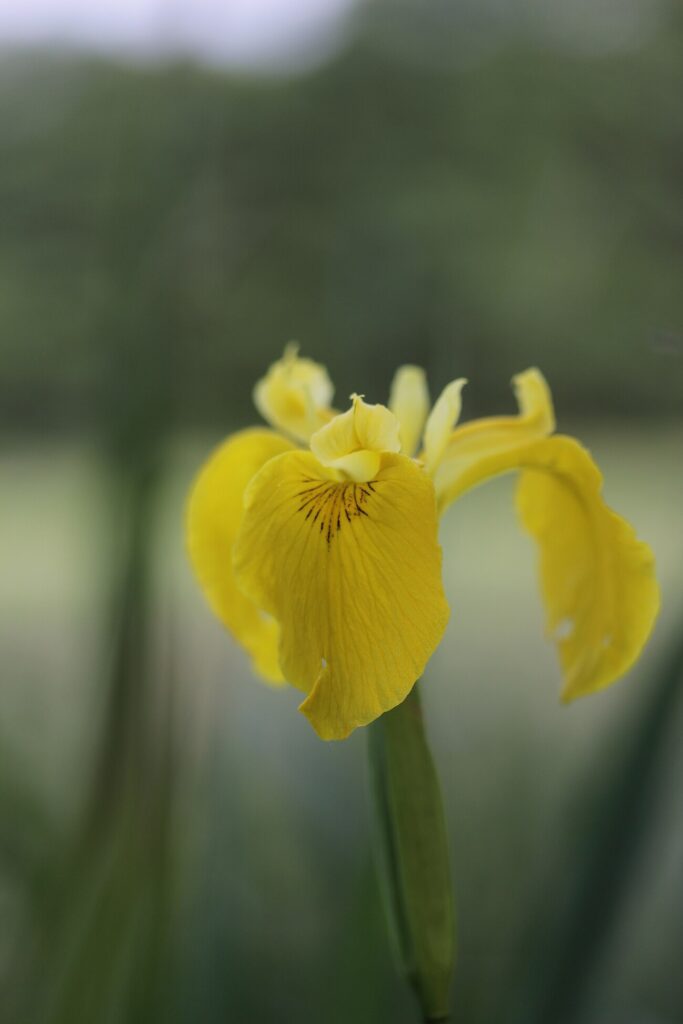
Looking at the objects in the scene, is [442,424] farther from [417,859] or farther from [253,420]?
[253,420]

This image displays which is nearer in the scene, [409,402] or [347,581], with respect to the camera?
[347,581]

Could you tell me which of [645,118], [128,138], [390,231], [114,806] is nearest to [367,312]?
[128,138]

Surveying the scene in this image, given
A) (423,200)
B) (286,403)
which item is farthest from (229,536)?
(423,200)

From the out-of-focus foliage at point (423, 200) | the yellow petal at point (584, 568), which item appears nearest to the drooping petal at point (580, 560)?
the yellow petal at point (584, 568)

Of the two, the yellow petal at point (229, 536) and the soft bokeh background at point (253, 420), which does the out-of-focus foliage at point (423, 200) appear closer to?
the soft bokeh background at point (253, 420)

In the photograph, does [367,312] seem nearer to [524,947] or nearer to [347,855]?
[347,855]

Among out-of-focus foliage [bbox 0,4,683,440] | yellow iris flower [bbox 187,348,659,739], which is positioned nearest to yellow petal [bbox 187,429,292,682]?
yellow iris flower [bbox 187,348,659,739]
